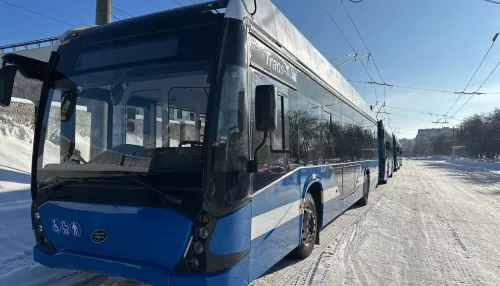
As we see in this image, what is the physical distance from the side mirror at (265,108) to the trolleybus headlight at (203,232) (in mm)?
986

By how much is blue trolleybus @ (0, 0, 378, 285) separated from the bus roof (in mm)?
27

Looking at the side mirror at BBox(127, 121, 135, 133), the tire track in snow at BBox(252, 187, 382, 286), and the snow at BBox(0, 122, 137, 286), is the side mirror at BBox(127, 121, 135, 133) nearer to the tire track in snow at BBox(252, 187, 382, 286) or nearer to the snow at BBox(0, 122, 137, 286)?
the snow at BBox(0, 122, 137, 286)

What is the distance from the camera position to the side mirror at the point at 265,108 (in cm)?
297

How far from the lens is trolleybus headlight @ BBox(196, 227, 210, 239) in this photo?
287 centimetres

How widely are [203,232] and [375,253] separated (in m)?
3.80

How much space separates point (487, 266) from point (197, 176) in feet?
15.5

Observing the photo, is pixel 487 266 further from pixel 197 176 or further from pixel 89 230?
pixel 89 230

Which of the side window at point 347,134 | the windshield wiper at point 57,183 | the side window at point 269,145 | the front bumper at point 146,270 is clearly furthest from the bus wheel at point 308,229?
the windshield wiper at point 57,183

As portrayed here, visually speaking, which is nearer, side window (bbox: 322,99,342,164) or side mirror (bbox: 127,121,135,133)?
side mirror (bbox: 127,121,135,133)

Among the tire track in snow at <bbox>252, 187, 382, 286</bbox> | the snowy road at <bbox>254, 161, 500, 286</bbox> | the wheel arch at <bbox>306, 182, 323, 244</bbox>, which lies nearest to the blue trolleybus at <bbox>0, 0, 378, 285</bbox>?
the tire track in snow at <bbox>252, 187, 382, 286</bbox>

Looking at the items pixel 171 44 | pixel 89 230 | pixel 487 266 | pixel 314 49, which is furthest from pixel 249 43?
pixel 487 266

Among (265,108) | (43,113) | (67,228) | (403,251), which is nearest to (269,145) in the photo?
(265,108)

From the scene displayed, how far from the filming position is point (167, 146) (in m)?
3.24

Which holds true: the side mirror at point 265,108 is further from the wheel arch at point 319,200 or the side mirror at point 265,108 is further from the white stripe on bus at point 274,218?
the wheel arch at point 319,200
